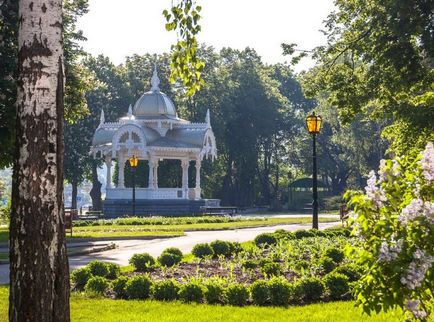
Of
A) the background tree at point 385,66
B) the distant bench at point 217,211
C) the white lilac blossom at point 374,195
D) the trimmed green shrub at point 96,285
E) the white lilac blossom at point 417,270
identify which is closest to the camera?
the white lilac blossom at point 417,270

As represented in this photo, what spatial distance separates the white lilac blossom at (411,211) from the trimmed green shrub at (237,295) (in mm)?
4786

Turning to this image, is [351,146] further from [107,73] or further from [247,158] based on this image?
[107,73]

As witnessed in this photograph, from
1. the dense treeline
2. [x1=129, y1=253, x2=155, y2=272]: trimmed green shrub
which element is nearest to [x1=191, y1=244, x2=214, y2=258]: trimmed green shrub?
[x1=129, y1=253, x2=155, y2=272]: trimmed green shrub

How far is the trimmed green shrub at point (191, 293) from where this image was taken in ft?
32.0

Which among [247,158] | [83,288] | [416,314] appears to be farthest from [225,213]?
[416,314]

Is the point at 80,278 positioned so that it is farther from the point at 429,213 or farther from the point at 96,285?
the point at 429,213

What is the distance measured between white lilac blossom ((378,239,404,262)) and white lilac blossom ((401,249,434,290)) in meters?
0.13

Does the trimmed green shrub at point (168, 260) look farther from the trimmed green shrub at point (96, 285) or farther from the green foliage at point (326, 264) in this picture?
the green foliage at point (326, 264)

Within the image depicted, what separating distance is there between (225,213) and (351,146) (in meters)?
22.9

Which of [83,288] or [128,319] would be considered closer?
[128,319]

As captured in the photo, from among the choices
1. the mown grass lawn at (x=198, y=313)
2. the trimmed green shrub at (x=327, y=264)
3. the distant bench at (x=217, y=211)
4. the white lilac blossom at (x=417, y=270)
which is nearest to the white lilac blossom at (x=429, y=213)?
the white lilac blossom at (x=417, y=270)

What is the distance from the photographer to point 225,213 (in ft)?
162

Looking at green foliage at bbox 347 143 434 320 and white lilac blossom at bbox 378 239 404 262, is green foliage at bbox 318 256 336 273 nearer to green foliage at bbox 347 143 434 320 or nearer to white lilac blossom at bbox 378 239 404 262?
green foliage at bbox 347 143 434 320

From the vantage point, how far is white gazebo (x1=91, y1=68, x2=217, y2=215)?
154ft
